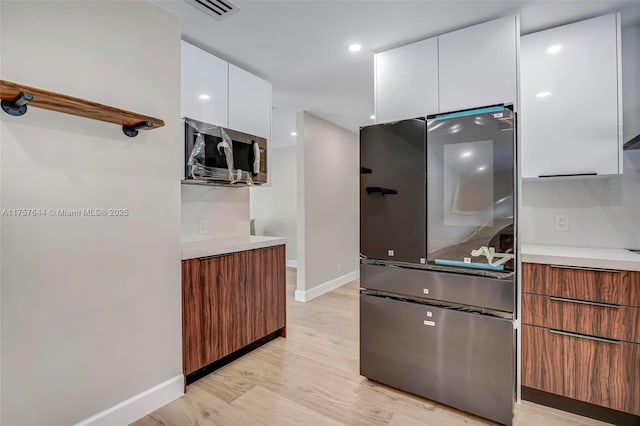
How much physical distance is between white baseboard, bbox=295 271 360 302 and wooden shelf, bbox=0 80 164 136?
297 centimetres

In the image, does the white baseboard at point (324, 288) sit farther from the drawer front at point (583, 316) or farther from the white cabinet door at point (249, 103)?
the drawer front at point (583, 316)

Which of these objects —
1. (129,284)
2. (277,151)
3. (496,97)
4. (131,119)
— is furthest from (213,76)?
(277,151)

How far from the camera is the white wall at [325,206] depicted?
4.12 meters

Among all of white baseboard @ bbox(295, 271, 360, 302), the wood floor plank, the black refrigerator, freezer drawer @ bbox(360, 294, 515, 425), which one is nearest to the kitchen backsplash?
the black refrigerator

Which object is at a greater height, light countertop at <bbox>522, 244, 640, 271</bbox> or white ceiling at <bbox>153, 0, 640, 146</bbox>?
white ceiling at <bbox>153, 0, 640, 146</bbox>

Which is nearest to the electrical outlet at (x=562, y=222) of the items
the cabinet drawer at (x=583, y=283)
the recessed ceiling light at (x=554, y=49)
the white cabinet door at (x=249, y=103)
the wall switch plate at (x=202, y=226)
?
the cabinet drawer at (x=583, y=283)

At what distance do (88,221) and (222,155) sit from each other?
3.38 ft

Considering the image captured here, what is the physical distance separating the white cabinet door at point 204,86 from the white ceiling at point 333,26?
0.12 metres

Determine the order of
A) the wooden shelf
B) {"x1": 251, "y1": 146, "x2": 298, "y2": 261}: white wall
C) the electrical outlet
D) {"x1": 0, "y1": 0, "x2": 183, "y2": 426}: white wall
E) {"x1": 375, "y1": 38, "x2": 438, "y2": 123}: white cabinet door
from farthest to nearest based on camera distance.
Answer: {"x1": 251, "y1": 146, "x2": 298, "y2": 261}: white wall → the electrical outlet → {"x1": 375, "y1": 38, "x2": 438, "y2": 123}: white cabinet door → {"x1": 0, "y1": 0, "x2": 183, "y2": 426}: white wall → the wooden shelf

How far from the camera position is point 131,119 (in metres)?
1.66

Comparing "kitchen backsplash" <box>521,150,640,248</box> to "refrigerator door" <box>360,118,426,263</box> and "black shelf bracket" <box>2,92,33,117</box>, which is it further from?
"black shelf bracket" <box>2,92,33,117</box>

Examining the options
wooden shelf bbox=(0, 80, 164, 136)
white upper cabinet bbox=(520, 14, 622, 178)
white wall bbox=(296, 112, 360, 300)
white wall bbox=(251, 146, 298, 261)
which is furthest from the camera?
white wall bbox=(251, 146, 298, 261)

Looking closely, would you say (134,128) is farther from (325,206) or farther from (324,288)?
(324,288)

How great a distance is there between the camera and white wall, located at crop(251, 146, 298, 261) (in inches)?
252
